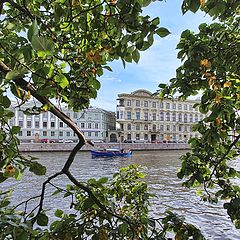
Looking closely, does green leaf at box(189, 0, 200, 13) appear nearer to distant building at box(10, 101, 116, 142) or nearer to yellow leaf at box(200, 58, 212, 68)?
yellow leaf at box(200, 58, 212, 68)

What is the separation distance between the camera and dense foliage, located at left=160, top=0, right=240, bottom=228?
182 cm

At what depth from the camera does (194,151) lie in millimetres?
2279

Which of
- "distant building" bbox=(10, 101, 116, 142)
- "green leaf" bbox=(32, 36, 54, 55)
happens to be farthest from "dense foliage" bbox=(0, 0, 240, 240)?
"distant building" bbox=(10, 101, 116, 142)

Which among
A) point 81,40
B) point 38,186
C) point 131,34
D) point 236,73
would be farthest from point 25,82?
point 38,186

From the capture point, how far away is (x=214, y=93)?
69.2 inches

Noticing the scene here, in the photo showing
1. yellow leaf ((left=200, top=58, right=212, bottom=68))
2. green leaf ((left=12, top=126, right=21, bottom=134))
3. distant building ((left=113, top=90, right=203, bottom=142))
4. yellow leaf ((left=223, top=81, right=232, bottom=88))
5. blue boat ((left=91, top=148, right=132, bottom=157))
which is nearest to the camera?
green leaf ((left=12, top=126, right=21, bottom=134))

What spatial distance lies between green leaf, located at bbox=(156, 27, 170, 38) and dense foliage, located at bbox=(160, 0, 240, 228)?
0.62 metres

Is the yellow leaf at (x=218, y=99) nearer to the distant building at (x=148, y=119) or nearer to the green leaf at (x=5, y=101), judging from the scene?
the green leaf at (x=5, y=101)

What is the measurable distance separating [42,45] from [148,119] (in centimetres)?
5743

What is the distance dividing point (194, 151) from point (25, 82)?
154 cm

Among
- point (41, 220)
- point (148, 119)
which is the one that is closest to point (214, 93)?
point (41, 220)

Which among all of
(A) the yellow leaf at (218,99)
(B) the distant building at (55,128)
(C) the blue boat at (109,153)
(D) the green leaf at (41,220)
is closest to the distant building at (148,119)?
(B) the distant building at (55,128)

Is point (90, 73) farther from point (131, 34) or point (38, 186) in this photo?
point (38, 186)

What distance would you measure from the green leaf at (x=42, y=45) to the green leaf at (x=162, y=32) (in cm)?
50
